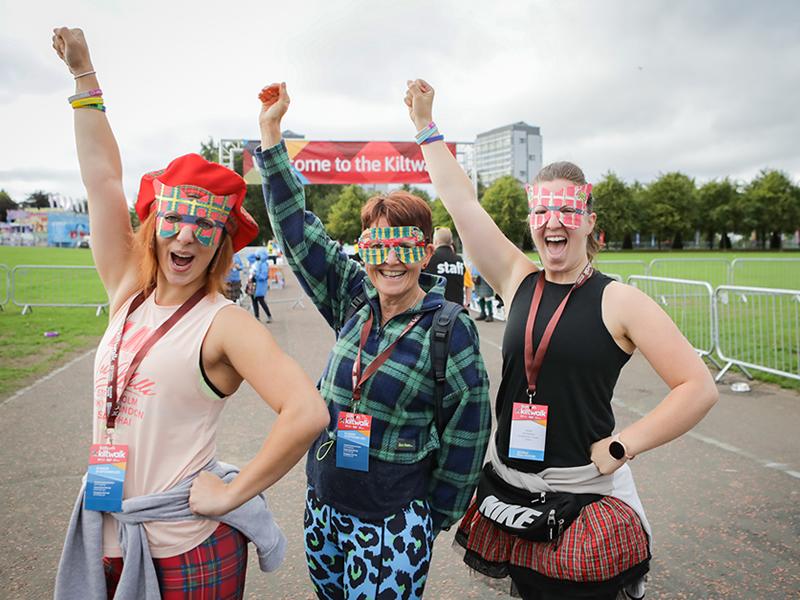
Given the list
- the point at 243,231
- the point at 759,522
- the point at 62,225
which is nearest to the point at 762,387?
the point at 759,522

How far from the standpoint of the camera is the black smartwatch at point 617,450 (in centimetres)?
193

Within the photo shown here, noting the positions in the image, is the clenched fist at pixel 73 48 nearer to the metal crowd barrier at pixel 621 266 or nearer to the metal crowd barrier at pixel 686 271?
the metal crowd barrier at pixel 621 266

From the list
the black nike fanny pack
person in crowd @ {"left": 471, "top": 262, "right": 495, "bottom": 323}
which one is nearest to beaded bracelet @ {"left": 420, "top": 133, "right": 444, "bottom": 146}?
the black nike fanny pack

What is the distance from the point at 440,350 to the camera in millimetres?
2025

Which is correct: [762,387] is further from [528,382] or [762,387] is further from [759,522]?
[528,382]

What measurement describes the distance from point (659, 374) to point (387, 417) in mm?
909

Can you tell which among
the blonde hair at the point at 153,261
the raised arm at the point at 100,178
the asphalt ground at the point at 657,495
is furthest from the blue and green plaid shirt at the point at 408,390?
the asphalt ground at the point at 657,495

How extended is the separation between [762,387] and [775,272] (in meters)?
21.8

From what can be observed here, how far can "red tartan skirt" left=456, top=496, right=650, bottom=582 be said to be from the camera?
6.25 feet

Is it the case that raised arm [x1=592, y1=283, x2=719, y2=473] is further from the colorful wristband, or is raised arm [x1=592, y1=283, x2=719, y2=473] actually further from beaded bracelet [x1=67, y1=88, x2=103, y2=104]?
beaded bracelet [x1=67, y1=88, x2=103, y2=104]

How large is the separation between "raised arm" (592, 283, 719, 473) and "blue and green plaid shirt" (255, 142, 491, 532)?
0.45 m

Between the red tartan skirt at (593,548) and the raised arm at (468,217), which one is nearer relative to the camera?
the red tartan skirt at (593,548)

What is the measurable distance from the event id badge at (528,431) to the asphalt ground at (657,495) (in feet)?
3.22

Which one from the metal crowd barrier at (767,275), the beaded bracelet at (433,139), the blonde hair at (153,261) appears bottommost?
the metal crowd barrier at (767,275)
